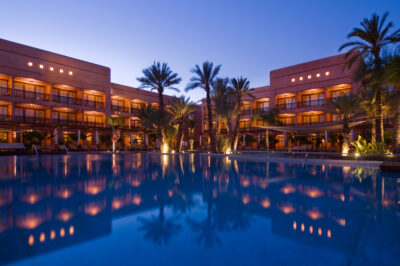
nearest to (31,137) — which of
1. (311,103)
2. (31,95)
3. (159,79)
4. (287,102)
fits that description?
(31,95)

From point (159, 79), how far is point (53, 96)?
52.3 ft

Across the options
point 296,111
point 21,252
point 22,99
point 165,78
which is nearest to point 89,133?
point 22,99

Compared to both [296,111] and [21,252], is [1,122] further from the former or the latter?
[296,111]

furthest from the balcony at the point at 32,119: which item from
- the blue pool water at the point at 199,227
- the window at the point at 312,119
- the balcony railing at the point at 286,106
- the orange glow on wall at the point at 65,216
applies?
the window at the point at 312,119

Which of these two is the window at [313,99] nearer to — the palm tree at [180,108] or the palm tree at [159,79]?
the palm tree at [180,108]

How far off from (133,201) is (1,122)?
2893cm

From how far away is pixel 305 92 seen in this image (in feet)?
113

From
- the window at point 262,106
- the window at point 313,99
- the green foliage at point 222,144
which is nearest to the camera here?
the green foliage at point 222,144

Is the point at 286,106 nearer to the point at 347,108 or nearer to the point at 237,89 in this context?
the point at 237,89

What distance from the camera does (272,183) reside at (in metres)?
7.54

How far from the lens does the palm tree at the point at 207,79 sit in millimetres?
24812

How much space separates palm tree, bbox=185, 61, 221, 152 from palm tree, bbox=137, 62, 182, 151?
4037 millimetres

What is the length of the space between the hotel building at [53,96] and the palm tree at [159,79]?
7.89 m

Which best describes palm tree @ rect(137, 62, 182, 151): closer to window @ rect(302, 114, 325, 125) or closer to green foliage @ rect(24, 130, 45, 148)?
green foliage @ rect(24, 130, 45, 148)
